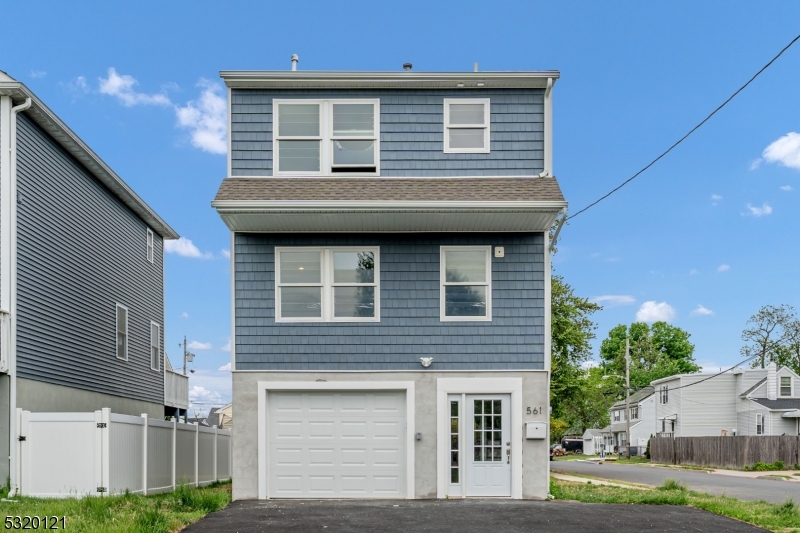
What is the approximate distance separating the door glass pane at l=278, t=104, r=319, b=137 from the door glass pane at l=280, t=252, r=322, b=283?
229cm

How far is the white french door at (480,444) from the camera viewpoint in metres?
14.8

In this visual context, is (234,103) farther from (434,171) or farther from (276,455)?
(276,455)

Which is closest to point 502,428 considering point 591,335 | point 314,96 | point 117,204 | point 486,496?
point 486,496

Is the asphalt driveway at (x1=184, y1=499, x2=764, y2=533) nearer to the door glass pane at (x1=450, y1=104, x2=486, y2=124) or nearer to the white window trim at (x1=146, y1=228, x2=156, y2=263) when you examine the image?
the door glass pane at (x1=450, y1=104, x2=486, y2=124)

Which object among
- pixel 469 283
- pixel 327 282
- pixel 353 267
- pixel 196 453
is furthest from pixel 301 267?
pixel 196 453

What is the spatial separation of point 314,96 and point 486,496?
8.06m

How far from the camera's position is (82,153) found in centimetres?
1922

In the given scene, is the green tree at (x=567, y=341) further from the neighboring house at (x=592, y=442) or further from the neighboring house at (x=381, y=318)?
the neighboring house at (x=592, y=442)

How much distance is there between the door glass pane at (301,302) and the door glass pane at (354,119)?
121 inches

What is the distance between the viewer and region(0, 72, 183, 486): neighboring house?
15727 mm

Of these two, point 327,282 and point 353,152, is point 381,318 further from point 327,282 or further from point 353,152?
point 353,152

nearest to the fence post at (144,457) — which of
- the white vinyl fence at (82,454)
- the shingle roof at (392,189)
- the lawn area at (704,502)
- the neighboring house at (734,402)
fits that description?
the white vinyl fence at (82,454)

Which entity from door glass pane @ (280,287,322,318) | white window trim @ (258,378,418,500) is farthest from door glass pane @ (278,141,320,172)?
white window trim @ (258,378,418,500)

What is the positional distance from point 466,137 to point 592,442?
6328cm
